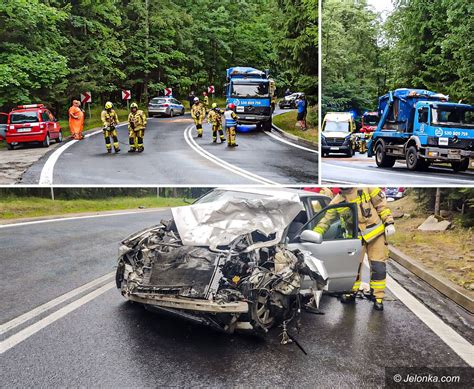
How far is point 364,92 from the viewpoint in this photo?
224 inches

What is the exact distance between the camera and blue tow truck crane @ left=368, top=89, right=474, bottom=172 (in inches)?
238

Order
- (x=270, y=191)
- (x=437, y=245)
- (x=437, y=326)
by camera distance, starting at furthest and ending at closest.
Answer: (x=437, y=245) < (x=270, y=191) < (x=437, y=326)

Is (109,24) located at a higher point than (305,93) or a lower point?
higher

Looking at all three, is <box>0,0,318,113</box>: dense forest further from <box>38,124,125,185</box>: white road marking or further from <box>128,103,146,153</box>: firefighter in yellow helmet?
<box>38,124,125,185</box>: white road marking

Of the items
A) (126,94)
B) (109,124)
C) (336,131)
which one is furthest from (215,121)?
(336,131)

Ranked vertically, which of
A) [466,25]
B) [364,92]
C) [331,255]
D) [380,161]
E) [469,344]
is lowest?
[469,344]

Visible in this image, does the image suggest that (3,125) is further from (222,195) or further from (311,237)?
(311,237)

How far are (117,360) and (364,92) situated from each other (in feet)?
12.9

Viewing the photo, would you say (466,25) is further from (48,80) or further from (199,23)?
(48,80)

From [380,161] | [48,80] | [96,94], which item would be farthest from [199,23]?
[380,161]

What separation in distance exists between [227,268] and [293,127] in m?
2.61

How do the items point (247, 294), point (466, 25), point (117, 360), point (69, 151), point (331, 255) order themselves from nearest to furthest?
1. point (117, 360)
2. point (247, 294)
3. point (331, 255)
4. point (466, 25)
5. point (69, 151)

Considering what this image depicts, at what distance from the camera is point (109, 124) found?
5887 mm

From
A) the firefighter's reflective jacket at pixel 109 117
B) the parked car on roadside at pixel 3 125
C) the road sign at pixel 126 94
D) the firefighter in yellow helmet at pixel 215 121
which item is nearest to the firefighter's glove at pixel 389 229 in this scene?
the firefighter in yellow helmet at pixel 215 121
